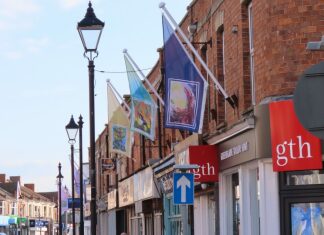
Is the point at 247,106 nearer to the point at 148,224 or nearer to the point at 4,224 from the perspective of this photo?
the point at 148,224

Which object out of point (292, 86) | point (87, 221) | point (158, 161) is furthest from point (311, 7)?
point (87, 221)

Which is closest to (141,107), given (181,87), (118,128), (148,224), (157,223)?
(118,128)

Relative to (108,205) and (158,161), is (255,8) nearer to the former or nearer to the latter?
(158,161)

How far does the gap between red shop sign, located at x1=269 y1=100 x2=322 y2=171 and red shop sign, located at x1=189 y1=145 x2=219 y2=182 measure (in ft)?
14.3

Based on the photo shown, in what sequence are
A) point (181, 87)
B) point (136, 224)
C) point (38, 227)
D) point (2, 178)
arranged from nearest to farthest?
point (181, 87) → point (136, 224) → point (38, 227) → point (2, 178)

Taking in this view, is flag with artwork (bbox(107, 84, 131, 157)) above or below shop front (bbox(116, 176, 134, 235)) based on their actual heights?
above

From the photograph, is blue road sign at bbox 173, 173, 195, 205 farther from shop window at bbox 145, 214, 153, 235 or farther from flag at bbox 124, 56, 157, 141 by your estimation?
shop window at bbox 145, 214, 153, 235

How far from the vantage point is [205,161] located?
699 inches

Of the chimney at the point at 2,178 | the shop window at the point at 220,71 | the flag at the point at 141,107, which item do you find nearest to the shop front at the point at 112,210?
the flag at the point at 141,107

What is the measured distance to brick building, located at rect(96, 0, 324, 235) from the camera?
1348 centimetres

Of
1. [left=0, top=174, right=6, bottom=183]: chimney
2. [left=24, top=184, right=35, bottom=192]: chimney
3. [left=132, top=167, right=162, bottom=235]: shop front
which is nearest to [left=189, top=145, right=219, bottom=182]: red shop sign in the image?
[left=132, top=167, right=162, bottom=235]: shop front

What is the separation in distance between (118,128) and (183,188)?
1313 cm

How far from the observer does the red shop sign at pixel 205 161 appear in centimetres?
1762

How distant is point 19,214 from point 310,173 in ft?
350
